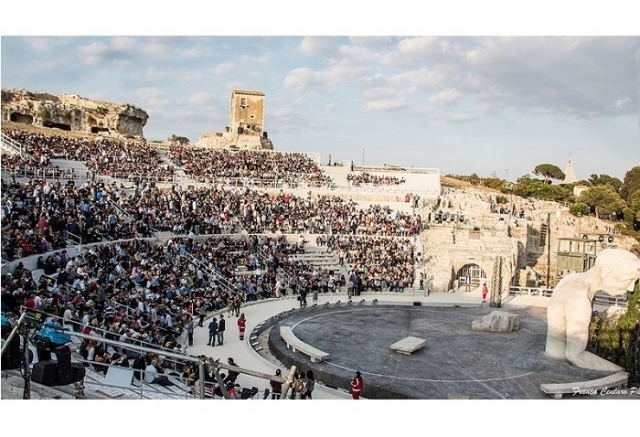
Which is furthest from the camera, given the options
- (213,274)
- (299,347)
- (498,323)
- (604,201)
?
(604,201)

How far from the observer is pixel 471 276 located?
30578 millimetres

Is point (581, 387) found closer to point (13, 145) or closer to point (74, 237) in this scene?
point (74, 237)

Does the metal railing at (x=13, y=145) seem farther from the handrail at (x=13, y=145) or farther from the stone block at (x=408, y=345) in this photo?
Answer: the stone block at (x=408, y=345)

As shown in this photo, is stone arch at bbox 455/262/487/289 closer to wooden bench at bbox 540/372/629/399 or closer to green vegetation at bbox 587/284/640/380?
green vegetation at bbox 587/284/640/380

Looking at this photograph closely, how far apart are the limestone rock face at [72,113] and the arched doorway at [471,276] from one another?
4150 centimetres

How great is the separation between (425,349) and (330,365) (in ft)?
10.3

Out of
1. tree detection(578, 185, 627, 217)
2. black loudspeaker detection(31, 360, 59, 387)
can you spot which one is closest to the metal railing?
black loudspeaker detection(31, 360, 59, 387)

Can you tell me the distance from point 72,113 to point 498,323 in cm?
5066

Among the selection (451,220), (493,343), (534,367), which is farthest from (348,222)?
(534,367)

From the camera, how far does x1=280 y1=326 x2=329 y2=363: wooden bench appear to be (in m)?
16.1

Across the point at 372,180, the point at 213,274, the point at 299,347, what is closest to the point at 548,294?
the point at 299,347

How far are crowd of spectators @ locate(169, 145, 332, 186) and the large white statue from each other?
25.2 meters

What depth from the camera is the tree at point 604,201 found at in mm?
52781

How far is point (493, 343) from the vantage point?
17.8 metres
